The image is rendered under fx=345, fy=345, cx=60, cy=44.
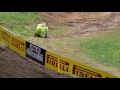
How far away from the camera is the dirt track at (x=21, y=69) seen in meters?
15.1

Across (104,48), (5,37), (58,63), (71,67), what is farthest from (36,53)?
(104,48)

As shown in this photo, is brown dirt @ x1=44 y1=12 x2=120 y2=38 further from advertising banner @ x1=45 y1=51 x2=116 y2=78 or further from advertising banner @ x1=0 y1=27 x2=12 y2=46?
advertising banner @ x1=45 y1=51 x2=116 y2=78

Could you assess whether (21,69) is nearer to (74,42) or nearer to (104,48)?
(104,48)

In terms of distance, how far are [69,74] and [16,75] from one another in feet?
7.90

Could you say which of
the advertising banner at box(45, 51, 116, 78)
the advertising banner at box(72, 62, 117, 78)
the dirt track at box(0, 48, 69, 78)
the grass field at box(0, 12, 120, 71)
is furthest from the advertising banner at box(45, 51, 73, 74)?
the grass field at box(0, 12, 120, 71)

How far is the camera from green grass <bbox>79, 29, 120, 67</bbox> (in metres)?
21.6

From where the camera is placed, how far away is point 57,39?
28.0m

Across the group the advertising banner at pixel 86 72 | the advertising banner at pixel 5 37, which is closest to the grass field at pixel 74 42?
the advertising banner at pixel 5 37

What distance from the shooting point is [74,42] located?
26.8 meters

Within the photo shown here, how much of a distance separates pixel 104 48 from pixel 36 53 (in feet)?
25.4

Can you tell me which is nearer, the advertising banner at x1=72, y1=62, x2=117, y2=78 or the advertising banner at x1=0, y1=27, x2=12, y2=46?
the advertising banner at x1=72, y1=62, x2=117, y2=78

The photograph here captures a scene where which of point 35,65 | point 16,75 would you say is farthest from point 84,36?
point 16,75
